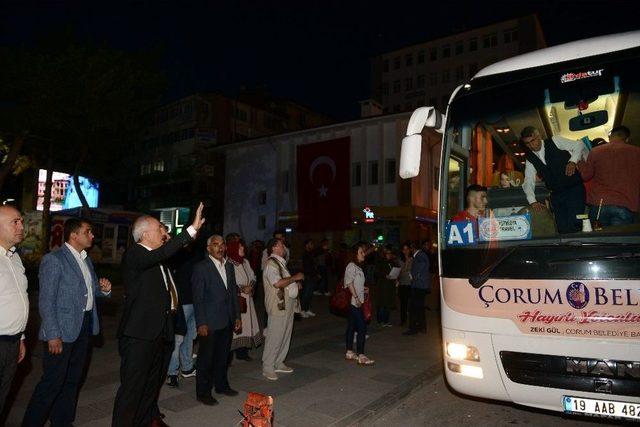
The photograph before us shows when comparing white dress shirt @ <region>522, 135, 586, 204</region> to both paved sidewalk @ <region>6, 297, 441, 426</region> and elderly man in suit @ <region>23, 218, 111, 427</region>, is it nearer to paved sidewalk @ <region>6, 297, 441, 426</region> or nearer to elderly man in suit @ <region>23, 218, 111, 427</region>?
paved sidewalk @ <region>6, 297, 441, 426</region>

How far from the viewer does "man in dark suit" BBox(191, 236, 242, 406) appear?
5258mm

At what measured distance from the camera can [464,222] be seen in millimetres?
4527

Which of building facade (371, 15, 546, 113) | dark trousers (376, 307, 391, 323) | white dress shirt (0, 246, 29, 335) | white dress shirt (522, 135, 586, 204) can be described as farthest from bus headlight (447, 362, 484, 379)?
building facade (371, 15, 546, 113)

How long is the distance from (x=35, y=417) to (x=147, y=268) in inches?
60.0

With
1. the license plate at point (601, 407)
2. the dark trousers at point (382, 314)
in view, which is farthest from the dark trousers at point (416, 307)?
the license plate at point (601, 407)

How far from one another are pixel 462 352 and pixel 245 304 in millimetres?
3337

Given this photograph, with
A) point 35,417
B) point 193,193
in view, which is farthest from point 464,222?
point 193,193

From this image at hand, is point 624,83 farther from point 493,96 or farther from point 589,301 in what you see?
point 589,301

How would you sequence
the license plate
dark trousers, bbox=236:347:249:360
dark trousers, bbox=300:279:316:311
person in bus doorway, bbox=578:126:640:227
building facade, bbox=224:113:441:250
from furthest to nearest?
building facade, bbox=224:113:441:250 → dark trousers, bbox=300:279:316:311 → dark trousers, bbox=236:347:249:360 → person in bus doorway, bbox=578:126:640:227 → the license plate

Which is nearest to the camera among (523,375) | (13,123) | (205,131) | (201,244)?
(523,375)

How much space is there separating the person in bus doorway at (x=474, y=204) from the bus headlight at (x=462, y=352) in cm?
121

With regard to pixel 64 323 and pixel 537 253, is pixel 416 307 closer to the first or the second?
pixel 537 253

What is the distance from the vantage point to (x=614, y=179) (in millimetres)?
4012

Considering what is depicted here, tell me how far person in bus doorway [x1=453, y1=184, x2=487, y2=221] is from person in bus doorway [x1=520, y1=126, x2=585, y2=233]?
1.28 feet
